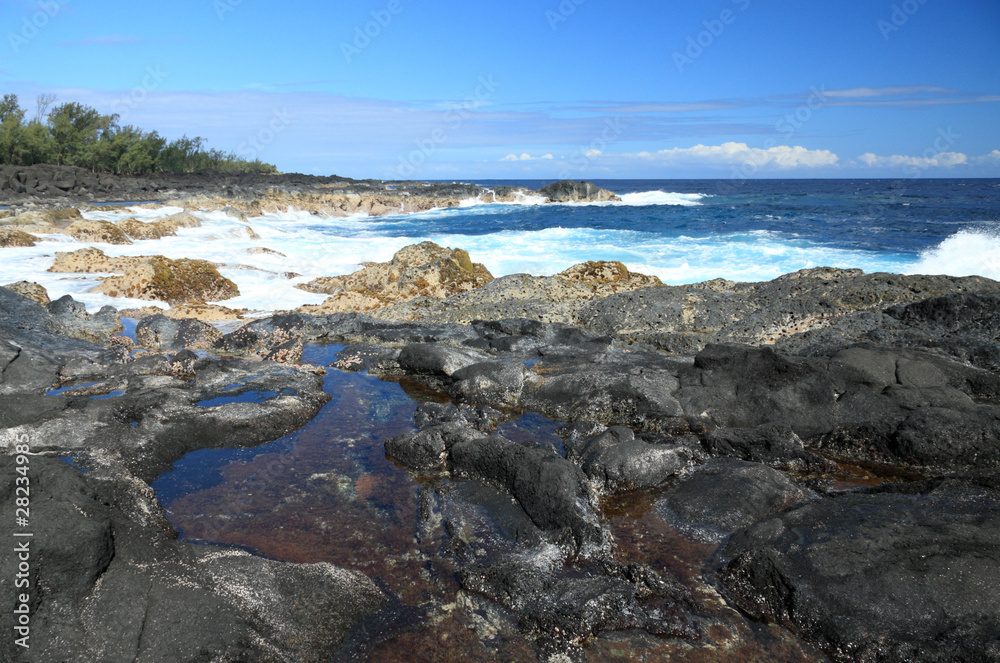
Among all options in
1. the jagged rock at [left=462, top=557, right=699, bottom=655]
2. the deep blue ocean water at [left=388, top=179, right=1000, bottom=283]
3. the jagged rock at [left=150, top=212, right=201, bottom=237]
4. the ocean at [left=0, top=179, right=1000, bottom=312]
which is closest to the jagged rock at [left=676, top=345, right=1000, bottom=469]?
the jagged rock at [left=462, top=557, right=699, bottom=655]

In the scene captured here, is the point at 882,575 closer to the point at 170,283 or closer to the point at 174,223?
the point at 170,283

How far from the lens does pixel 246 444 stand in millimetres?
5020

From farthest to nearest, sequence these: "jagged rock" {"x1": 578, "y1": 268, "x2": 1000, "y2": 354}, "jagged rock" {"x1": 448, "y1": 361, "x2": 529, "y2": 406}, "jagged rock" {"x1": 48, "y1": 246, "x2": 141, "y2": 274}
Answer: "jagged rock" {"x1": 48, "y1": 246, "x2": 141, "y2": 274} < "jagged rock" {"x1": 578, "y1": 268, "x2": 1000, "y2": 354} < "jagged rock" {"x1": 448, "y1": 361, "x2": 529, "y2": 406}

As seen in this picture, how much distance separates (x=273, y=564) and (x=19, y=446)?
8.52ft

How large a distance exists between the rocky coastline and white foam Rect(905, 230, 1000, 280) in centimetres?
710

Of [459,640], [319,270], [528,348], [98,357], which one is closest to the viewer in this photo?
[459,640]

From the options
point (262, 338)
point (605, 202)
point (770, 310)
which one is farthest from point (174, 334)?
point (605, 202)

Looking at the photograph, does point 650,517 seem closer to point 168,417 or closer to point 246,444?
point 246,444

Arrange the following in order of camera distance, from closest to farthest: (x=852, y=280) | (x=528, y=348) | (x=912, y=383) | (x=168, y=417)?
(x=168, y=417)
(x=912, y=383)
(x=528, y=348)
(x=852, y=280)

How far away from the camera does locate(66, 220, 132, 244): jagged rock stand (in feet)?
58.5

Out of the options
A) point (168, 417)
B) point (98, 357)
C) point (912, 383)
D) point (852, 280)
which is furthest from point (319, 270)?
point (912, 383)

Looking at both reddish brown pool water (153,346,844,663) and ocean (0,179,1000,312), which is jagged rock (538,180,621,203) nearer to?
ocean (0,179,1000,312)

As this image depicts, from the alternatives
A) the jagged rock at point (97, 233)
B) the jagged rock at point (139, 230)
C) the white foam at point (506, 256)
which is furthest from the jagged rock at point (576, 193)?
the jagged rock at point (97, 233)

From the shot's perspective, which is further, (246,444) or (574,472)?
(246,444)
